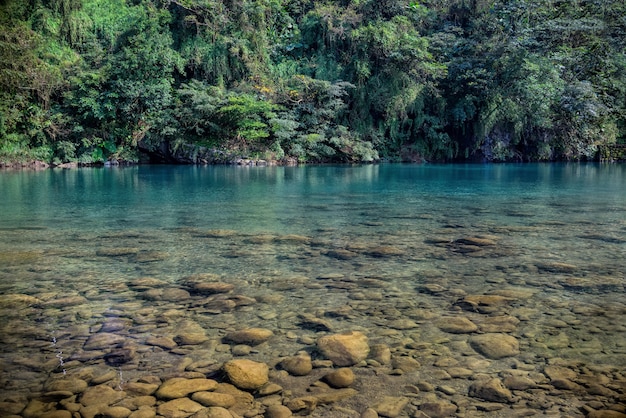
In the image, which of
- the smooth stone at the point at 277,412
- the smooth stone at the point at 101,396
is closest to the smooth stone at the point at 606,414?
the smooth stone at the point at 277,412

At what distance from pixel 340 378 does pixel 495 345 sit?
1.10 m

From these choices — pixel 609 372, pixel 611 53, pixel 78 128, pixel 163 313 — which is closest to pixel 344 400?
pixel 609 372

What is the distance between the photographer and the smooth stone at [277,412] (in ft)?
7.57

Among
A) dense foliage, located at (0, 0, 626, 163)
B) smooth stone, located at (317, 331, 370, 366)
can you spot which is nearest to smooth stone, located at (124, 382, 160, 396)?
smooth stone, located at (317, 331, 370, 366)

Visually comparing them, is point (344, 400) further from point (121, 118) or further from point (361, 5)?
point (361, 5)

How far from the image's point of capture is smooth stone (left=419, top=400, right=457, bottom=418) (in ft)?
7.59

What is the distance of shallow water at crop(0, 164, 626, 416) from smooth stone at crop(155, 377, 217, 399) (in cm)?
13

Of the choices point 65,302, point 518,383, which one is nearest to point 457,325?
point 518,383

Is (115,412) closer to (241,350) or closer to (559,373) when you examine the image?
(241,350)

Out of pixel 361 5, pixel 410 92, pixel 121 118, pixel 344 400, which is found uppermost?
pixel 361 5

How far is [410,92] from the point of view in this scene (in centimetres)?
2911

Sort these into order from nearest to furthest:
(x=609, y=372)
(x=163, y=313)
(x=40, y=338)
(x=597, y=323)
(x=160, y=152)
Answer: (x=609, y=372) < (x=40, y=338) < (x=597, y=323) < (x=163, y=313) < (x=160, y=152)

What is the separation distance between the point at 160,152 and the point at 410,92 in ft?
50.5

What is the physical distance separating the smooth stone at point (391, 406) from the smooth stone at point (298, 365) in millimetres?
510
